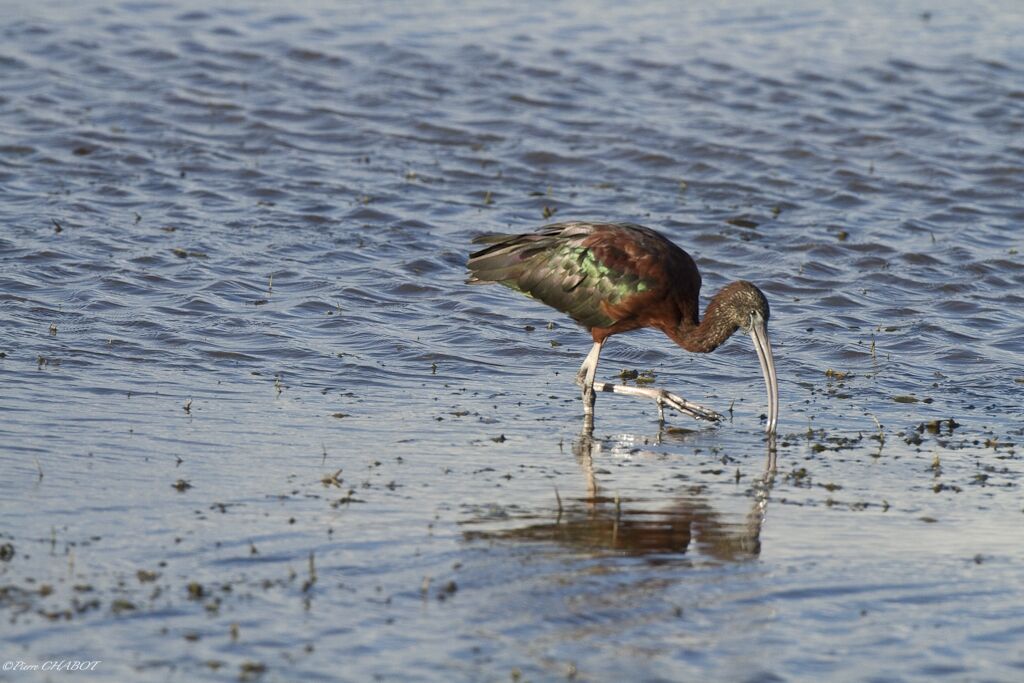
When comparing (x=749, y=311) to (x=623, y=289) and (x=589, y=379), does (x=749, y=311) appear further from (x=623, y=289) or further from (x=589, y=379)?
(x=589, y=379)

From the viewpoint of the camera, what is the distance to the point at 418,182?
16.7 meters

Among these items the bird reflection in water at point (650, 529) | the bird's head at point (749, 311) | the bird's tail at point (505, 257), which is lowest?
the bird reflection in water at point (650, 529)

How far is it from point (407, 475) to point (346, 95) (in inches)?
469

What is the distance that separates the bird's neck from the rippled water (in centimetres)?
50

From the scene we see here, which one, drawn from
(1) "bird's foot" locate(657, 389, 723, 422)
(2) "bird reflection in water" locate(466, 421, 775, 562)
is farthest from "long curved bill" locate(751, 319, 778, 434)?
(2) "bird reflection in water" locate(466, 421, 775, 562)

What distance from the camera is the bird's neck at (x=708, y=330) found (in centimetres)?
1044

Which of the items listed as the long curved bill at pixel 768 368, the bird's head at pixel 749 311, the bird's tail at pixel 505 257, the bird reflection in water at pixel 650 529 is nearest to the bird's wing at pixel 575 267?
the bird's tail at pixel 505 257

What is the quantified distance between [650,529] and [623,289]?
3.04 m

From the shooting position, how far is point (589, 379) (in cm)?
1048

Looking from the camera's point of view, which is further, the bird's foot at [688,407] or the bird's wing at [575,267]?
the bird's wing at [575,267]

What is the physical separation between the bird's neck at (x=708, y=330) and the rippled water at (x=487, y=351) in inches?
19.8

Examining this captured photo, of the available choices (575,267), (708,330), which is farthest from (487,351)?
(708,330)

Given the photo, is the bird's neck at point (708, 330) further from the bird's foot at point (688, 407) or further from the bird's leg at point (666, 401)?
the bird's foot at point (688, 407)

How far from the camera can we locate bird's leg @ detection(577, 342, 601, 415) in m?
10.3
